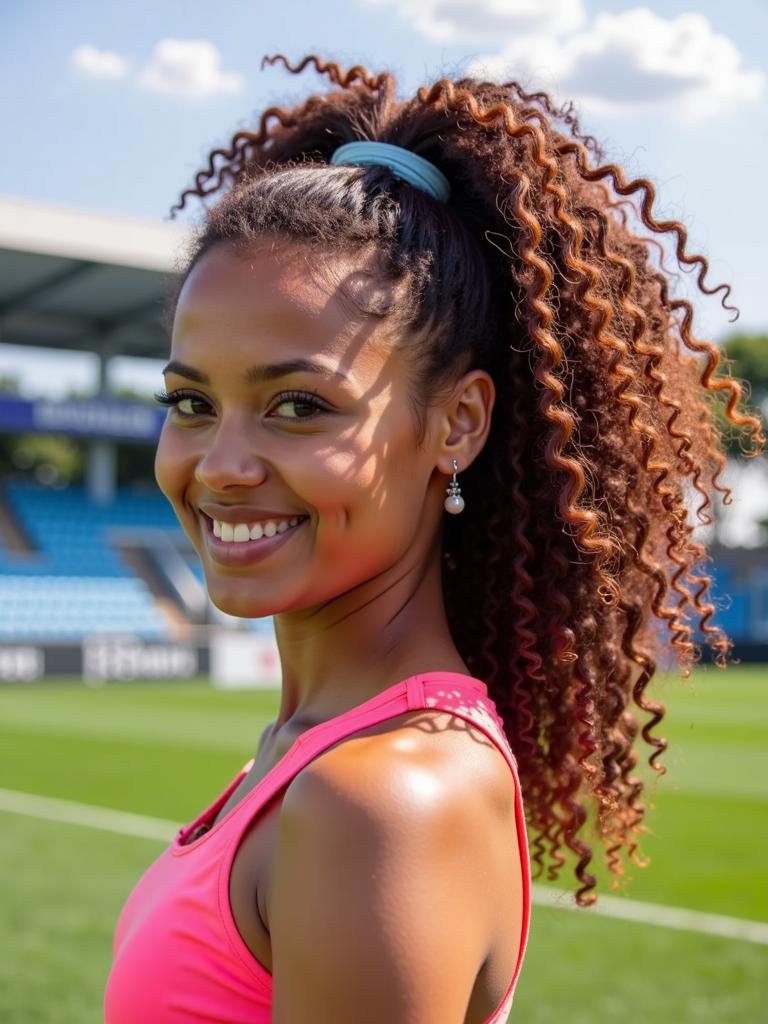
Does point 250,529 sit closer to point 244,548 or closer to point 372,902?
point 244,548

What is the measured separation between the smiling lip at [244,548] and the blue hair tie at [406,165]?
0.53 m

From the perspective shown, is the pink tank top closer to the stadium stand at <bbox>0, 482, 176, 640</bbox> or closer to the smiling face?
the smiling face

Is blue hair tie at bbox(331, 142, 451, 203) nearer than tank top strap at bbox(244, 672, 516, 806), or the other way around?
tank top strap at bbox(244, 672, 516, 806)

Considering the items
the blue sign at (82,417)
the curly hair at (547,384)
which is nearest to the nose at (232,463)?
the curly hair at (547,384)

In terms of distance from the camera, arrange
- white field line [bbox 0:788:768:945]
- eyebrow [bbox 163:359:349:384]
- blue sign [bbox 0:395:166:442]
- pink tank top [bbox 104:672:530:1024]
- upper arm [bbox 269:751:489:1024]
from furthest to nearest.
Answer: blue sign [bbox 0:395:166:442] < white field line [bbox 0:788:768:945] < eyebrow [bbox 163:359:349:384] < pink tank top [bbox 104:672:530:1024] < upper arm [bbox 269:751:489:1024]

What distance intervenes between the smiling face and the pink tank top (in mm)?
192

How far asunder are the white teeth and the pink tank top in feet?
0.76

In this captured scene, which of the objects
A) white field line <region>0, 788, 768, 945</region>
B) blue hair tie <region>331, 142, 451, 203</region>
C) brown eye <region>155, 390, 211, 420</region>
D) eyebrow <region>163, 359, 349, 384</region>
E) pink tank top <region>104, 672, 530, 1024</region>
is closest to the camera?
pink tank top <region>104, 672, 530, 1024</region>

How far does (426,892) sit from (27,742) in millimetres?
13134

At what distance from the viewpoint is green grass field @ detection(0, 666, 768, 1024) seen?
208 inches

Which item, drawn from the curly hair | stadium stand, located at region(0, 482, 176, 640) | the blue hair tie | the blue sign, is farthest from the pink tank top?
the blue sign

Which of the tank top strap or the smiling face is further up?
the smiling face

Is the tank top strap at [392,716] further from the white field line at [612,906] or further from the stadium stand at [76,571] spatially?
the stadium stand at [76,571]

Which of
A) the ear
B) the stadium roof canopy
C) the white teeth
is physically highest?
the stadium roof canopy
